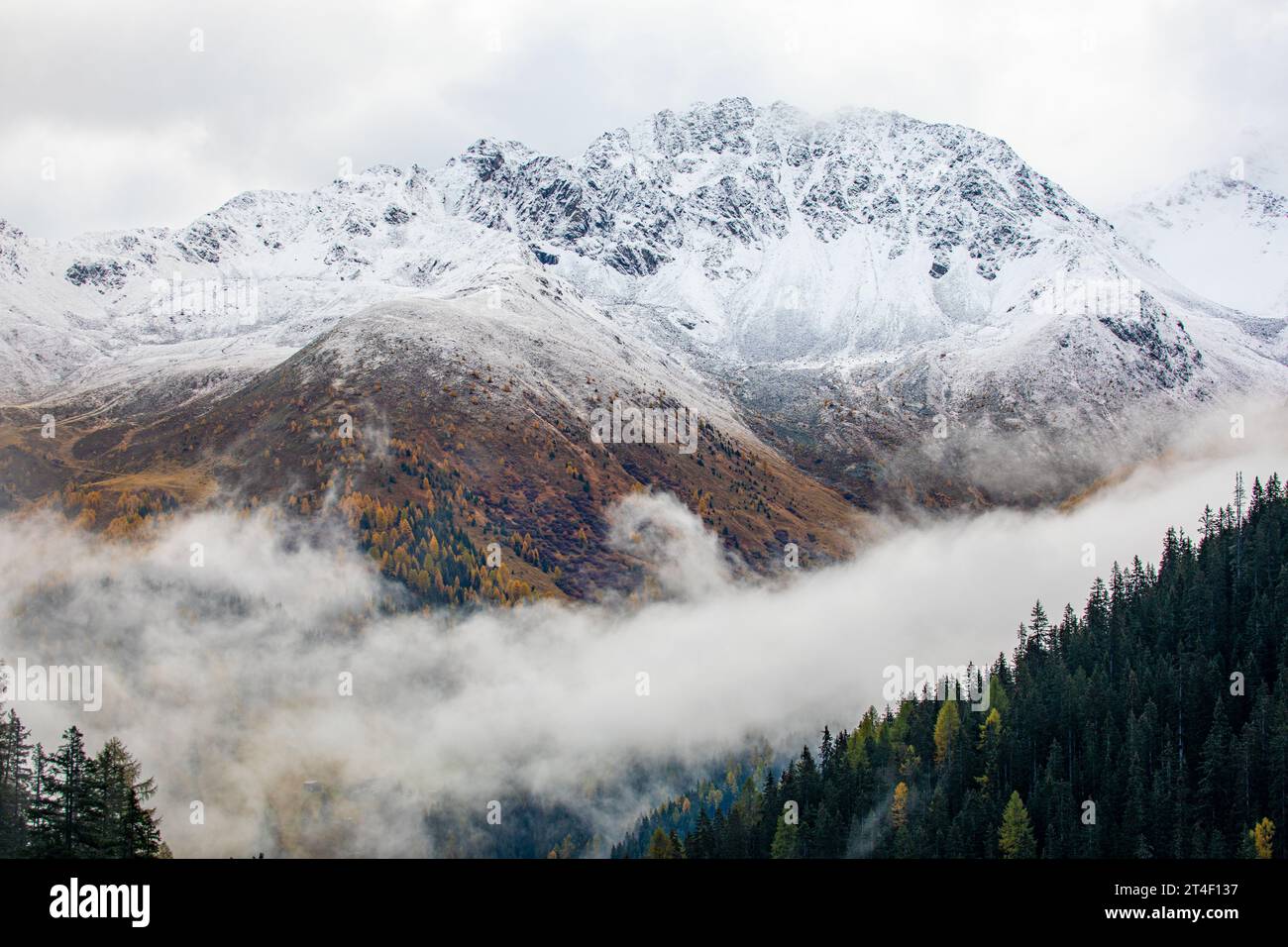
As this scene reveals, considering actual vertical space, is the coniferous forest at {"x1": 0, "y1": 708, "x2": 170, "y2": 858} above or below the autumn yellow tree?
above

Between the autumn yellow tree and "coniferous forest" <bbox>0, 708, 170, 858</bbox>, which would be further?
the autumn yellow tree

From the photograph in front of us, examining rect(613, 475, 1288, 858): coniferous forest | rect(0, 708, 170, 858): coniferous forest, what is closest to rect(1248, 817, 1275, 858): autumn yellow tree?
rect(613, 475, 1288, 858): coniferous forest

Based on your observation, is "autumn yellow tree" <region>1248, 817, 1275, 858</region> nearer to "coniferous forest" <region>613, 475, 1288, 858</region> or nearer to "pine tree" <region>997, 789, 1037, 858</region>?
"coniferous forest" <region>613, 475, 1288, 858</region>

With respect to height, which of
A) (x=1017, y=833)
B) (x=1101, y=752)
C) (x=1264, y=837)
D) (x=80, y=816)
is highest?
(x=80, y=816)

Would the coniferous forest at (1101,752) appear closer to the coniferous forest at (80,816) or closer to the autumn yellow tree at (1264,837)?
the autumn yellow tree at (1264,837)

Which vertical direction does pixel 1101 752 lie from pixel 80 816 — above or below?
below

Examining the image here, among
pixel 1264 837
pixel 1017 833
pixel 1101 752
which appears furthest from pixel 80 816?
pixel 1101 752

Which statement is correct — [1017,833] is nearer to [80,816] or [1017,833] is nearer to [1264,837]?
[1264,837]

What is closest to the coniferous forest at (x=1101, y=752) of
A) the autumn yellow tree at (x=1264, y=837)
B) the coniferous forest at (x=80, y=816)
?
the autumn yellow tree at (x=1264, y=837)
